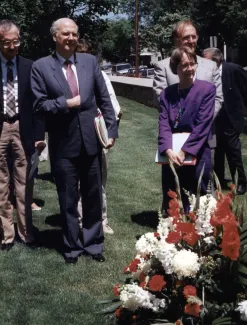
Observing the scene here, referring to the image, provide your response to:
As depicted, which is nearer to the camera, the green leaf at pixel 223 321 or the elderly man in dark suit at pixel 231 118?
the green leaf at pixel 223 321

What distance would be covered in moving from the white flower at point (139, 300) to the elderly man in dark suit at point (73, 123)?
2.15 m

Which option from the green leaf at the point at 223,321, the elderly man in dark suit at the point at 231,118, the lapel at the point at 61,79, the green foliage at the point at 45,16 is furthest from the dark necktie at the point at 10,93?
the green foliage at the point at 45,16

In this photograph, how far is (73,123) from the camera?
17.2 ft

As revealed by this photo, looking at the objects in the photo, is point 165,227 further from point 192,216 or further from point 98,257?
point 98,257

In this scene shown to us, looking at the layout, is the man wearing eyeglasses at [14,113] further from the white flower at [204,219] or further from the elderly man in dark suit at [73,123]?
the white flower at [204,219]

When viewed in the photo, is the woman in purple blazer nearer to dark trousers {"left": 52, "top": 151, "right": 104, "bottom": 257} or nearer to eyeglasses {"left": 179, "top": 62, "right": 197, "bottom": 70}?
eyeglasses {"left": 179, "top": 62, "right": 197, "bottom": 70}

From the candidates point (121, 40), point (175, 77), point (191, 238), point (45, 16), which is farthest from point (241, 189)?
point (121, 40)

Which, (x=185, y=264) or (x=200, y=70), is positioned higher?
(x=200, y=70)

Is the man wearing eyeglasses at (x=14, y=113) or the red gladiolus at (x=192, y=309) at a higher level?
the man wearing eyeglasses at (x=14, y=113)

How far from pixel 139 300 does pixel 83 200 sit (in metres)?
2.45

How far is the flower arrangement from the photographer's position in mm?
3105

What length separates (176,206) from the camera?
11.1ft

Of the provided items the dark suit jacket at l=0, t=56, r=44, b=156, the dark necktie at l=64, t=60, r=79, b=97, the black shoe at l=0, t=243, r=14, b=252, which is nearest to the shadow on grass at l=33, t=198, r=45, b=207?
the black shoe at l=0, t=243, r=14, b=252

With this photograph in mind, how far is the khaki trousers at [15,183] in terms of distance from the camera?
5605mm
